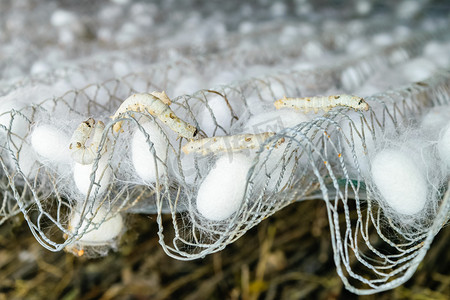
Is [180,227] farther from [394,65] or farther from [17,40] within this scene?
[17,40]

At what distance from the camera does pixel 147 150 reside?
1.70ft

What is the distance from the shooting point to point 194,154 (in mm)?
518

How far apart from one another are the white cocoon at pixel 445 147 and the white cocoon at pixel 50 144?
20.8 inches

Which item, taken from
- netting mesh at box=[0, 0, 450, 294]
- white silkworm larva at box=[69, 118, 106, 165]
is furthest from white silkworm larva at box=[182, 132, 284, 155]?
white silkworm larva at box=[69, 118, 106, 165]

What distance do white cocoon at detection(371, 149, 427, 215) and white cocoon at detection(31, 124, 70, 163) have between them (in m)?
0.43

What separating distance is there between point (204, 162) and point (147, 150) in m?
0.08

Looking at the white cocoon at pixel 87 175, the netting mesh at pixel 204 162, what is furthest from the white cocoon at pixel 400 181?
the white cocoon at pixel 87 175

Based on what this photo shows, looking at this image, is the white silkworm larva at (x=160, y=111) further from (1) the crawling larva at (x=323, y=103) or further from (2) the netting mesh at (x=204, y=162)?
(1) the crawling larva at (x=323, y=103)

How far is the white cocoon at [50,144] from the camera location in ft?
1.80

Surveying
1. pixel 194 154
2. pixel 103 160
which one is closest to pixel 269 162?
pixel 194 154

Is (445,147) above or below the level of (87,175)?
below

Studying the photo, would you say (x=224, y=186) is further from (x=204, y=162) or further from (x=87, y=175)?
(x=87, y=175)

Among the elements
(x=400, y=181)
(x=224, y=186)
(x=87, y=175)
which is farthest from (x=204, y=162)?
(x=400, y=181)

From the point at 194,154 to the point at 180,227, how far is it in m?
0.12
